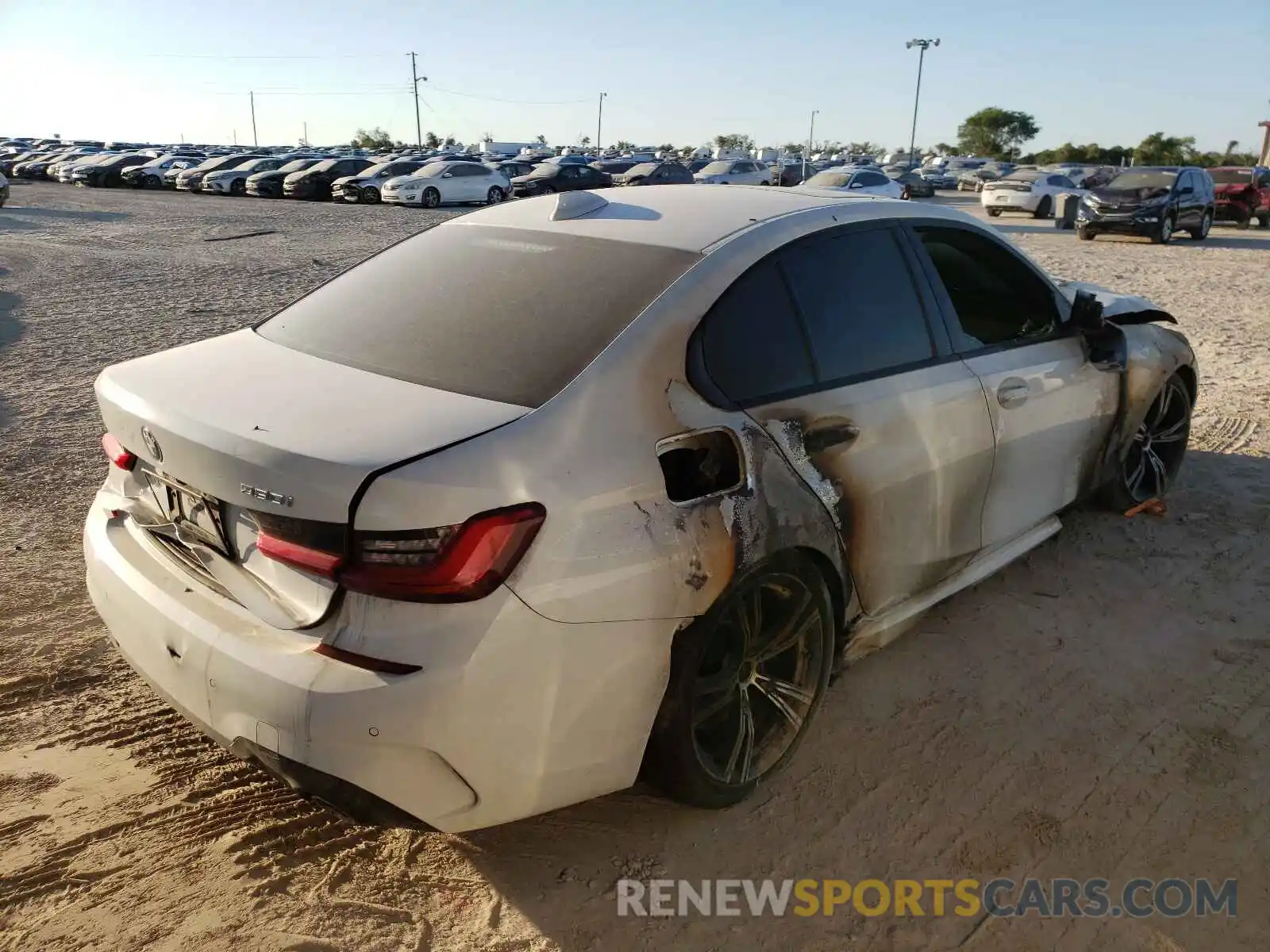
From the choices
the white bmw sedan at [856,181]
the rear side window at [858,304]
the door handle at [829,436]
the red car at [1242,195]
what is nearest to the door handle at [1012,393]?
the rear side window at [858,304]

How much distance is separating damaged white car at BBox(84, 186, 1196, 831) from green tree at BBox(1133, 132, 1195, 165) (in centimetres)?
8733

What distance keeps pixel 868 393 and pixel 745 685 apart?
1003mm

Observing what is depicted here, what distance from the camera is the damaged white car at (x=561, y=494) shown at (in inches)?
82.7

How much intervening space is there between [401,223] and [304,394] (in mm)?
22065

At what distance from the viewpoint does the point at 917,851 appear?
8.95 ft

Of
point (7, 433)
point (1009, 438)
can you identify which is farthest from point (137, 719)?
point (7, 433)

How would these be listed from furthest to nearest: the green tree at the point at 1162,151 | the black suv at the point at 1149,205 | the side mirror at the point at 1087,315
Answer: the green tree at the point at 1162,151, the black suv at the point at 1149,205, the side mirror at the point at 1087,315

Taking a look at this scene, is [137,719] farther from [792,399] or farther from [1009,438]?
[1009,438]

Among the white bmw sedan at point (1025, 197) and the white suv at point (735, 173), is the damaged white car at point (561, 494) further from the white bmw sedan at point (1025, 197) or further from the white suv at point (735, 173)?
the white suv at point (735, 173)

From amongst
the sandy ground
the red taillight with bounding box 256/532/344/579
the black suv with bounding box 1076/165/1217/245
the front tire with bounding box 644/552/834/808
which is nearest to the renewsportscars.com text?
the sandy ground

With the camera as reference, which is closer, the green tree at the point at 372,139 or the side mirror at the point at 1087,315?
the side mirror at the point at 1087,315

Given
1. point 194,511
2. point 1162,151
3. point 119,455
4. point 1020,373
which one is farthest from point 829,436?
point 1162,151

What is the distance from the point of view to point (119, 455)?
2.77 metres

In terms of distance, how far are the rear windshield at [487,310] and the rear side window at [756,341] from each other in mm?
178
